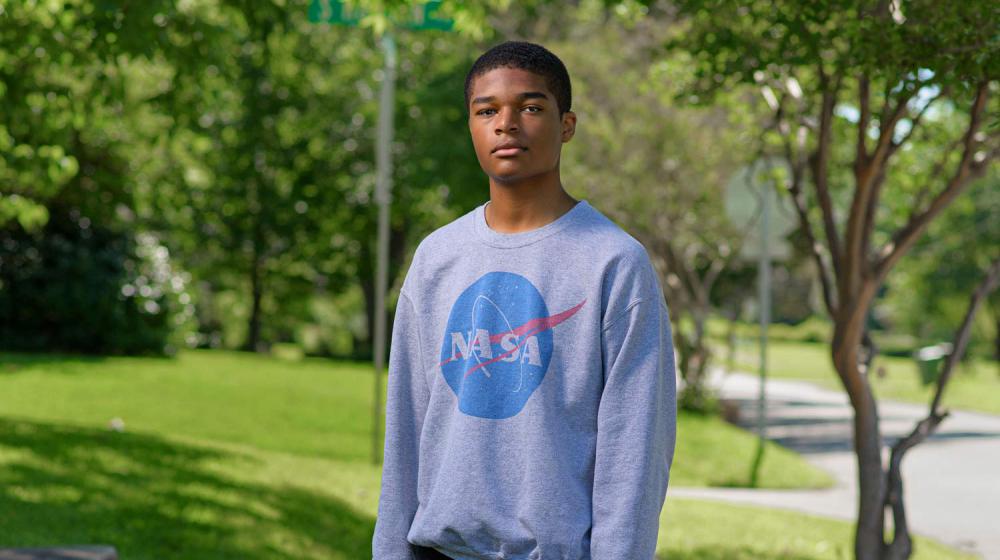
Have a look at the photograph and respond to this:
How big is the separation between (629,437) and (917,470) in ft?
43.0

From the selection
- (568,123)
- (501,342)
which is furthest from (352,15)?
(501,342)

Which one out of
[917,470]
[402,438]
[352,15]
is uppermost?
[352,15]

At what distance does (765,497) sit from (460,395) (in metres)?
10.4

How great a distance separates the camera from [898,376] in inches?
1496

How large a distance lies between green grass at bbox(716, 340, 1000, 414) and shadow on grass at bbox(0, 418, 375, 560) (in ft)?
30.6

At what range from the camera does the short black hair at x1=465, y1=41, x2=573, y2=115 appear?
240cm

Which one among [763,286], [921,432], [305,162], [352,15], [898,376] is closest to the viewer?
[921,432]

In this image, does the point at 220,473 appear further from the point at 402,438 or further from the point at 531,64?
the point at 531,64

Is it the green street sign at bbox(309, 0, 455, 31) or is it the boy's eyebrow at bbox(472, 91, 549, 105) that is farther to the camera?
the green street sign at bbox(309, 0, 455, 31)

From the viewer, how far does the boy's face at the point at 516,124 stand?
93.6 inches

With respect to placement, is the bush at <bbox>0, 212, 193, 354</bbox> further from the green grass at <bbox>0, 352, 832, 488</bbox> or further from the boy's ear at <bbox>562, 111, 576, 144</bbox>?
the boy's ear at <bbox>562, 111, 576, 144</bbox>

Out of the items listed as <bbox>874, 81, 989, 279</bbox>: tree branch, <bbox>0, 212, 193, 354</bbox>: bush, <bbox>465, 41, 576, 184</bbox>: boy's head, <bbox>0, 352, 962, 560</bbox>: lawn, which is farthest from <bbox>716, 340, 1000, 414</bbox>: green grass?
<bbox>465, 41, 576, 184</bbox>: boy's head

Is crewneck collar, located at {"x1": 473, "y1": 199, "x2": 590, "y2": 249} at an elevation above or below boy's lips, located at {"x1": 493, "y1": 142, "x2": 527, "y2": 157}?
below

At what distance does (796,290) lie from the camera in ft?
181
